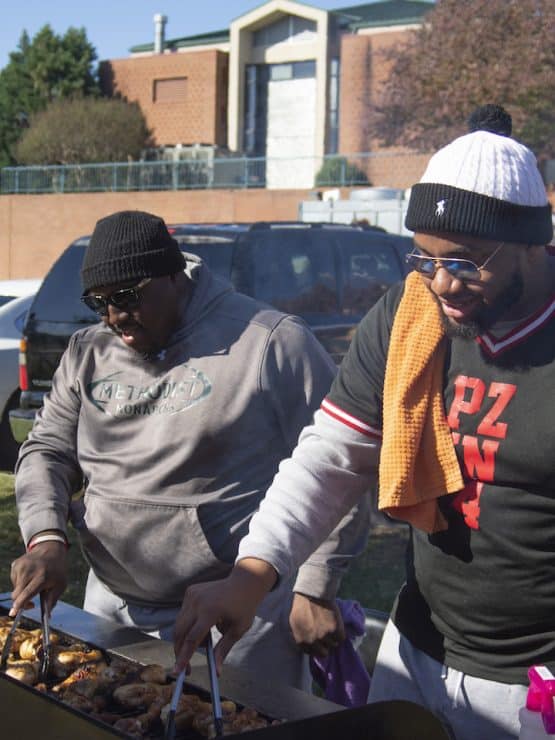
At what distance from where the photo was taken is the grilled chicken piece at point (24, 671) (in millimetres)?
2594

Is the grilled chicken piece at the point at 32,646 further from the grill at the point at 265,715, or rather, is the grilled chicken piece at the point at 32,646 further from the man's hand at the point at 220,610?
the man's hand at the point at 220,610

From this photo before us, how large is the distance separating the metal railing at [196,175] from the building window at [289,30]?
318 inches

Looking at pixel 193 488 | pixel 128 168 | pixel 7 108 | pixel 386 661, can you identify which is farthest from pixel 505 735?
pixel 7 108

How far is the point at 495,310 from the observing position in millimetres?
2244

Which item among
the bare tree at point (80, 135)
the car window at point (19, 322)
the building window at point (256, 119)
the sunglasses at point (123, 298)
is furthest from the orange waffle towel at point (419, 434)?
the building window at point (256, 119)

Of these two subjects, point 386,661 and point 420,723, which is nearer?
point 420,723

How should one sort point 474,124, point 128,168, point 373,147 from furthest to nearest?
point 373,147 < point 128,168 < point 474,124

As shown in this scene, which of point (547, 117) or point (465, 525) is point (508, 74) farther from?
point (465, 525)

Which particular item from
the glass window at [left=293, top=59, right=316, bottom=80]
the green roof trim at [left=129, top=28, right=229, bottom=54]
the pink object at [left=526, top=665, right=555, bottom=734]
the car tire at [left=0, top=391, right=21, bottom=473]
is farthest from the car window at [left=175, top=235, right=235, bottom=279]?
the green roof trim at [left=129, top=28, right=229, bottom=54]

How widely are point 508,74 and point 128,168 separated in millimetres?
12728

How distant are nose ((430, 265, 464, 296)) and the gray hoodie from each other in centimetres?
102

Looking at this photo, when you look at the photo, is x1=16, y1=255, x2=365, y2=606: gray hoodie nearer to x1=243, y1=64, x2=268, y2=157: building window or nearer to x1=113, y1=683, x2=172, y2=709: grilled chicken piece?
x1=113, y1=683, x2=172, y2=709: grilled chicken piece

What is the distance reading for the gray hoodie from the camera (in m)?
3.13

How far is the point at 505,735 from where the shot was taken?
241 cm
